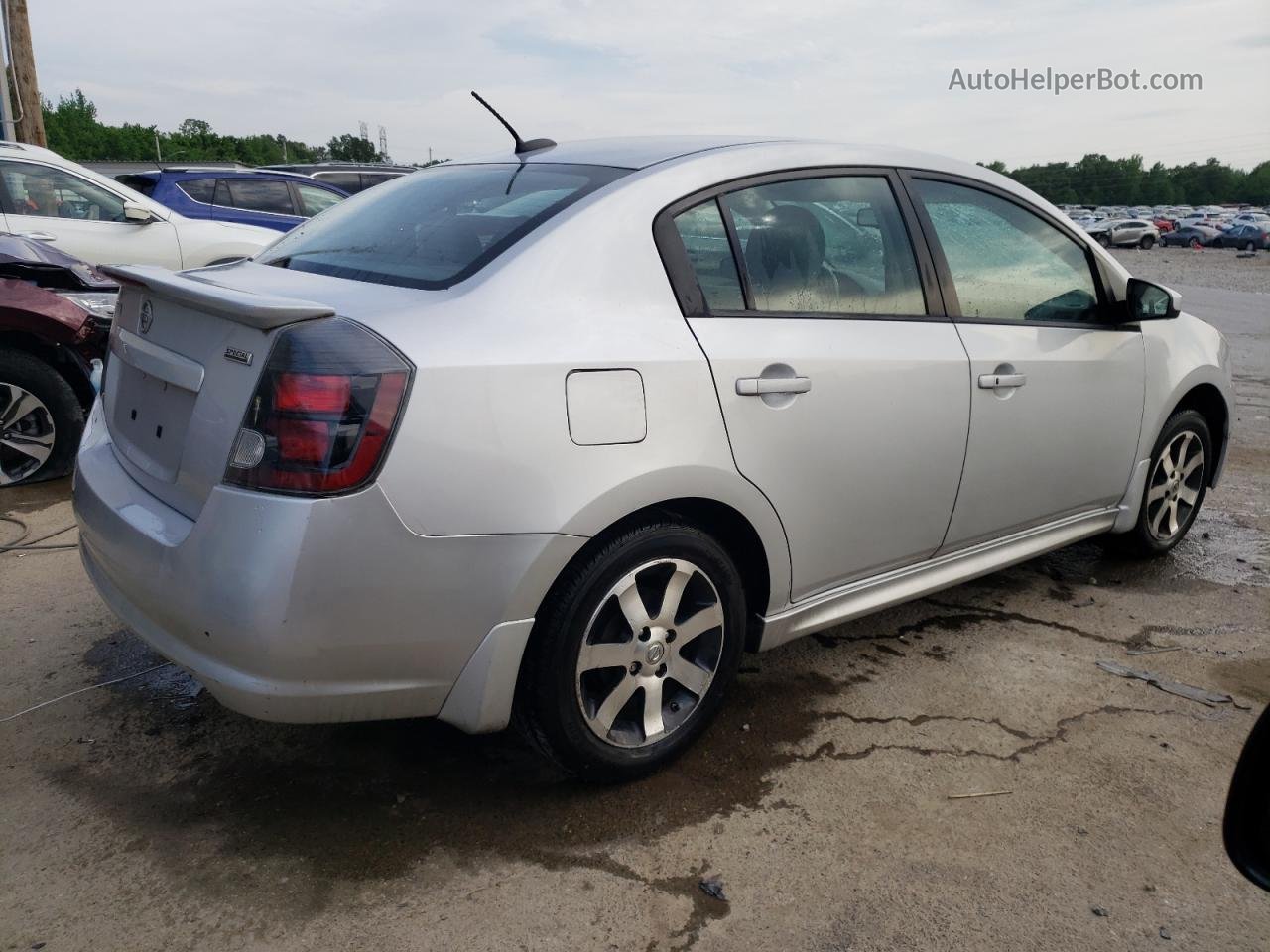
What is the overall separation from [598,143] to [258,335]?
144 cm

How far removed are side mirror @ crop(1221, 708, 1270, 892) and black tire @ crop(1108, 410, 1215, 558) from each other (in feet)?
10.4

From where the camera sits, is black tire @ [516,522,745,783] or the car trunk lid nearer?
the car trunk lid

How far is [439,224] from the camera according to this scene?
282 centimetres

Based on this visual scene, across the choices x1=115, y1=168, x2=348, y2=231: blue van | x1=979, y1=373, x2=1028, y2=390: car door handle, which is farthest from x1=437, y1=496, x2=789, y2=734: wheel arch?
x1=115, y1=168, x2=348, y2=231: blue van

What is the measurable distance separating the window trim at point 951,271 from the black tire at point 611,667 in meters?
1.25

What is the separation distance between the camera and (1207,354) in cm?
428

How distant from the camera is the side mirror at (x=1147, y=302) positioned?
3.81 m

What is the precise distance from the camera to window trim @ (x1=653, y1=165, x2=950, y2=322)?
2645 millimetres

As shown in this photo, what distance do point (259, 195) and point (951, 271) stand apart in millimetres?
10600

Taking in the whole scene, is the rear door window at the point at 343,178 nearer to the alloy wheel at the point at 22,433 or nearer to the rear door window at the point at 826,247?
the alloy wheel at the point at 22,433

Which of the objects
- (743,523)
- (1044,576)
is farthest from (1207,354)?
(743,523)

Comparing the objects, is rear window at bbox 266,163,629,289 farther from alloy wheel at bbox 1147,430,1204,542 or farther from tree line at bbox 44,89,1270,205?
tree line at bbox 44,89,1270,205

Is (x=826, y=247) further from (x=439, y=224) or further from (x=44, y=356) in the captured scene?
(x=44, y=356)

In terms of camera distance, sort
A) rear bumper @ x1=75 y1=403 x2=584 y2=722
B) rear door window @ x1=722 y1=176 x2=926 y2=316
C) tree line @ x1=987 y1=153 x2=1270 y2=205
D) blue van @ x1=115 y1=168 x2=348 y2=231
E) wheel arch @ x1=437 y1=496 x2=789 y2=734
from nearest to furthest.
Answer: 1. rear bumper @ x1=75 y1=403 x2=584 y2=722
2. wheel arch @ x1=437 y1=496 x2=789 y2=734
3. rear door window @ x1=722 y1=176 x2=926 y2=316
4. blue van @ x1=115 y1=168 x2=348 y2=231
5. tree line @ x1=987 y1=153 x2=1270 y2=205
